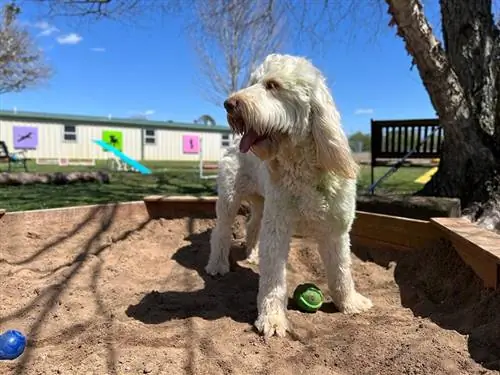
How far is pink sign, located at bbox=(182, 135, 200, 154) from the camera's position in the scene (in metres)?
37.4

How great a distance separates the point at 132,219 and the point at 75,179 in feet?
21.0

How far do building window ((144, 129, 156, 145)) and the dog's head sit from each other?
33.6 metres

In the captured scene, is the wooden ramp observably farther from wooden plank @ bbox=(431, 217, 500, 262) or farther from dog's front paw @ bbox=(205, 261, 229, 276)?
dog's front paw @ bbox=(205, 261, 229, 276)

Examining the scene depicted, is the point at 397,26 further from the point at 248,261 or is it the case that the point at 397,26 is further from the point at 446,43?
the point at 248,261

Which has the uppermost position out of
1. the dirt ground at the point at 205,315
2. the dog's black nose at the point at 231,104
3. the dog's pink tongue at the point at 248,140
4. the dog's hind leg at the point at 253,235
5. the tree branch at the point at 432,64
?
the tree branch at the point at 432,64

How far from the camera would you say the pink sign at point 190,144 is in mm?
37406

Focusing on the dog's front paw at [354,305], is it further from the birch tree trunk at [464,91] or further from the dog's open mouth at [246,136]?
the birch tree trunk at [464,91]

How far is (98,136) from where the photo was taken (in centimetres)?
3303

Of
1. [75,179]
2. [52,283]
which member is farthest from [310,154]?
[75,179]

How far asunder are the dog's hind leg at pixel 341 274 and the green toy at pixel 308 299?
5.3 inches

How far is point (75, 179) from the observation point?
1123 cm

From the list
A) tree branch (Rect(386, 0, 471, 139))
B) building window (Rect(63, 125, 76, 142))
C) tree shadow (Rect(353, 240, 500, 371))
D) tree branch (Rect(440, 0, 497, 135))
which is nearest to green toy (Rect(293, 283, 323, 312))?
tree shadow (Rect(353, 240, 500, 371))

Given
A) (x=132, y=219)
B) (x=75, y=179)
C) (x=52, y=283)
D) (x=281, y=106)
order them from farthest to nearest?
(x=75, y=179) < (x=132, y=219) < (x=52, y=283) < (x=281, y=106)

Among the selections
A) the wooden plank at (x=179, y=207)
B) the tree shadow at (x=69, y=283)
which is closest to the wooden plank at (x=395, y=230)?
the wooden plank at (x=179, y=207)
